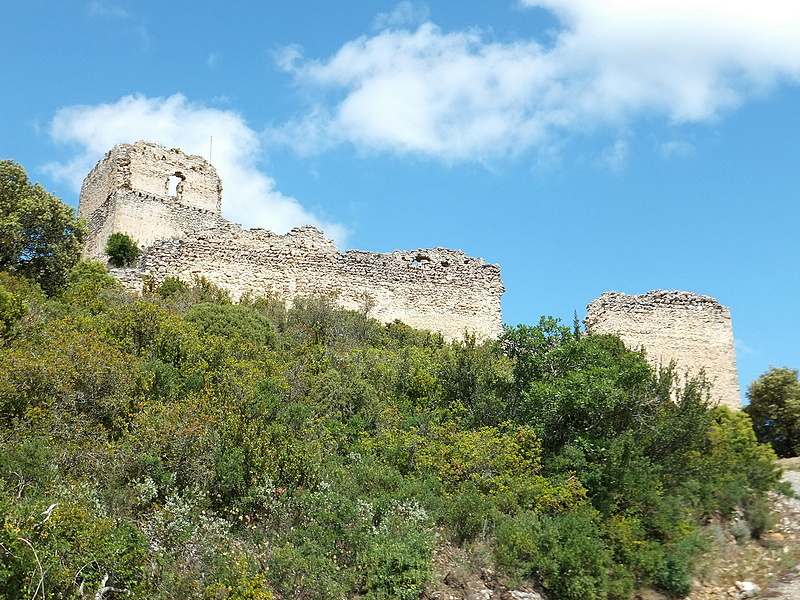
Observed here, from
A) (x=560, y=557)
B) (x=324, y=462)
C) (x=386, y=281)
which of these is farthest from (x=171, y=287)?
(x=560, y=557)

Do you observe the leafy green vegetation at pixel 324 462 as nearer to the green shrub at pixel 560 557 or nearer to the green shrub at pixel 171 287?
the green shrub at pixel 560 557

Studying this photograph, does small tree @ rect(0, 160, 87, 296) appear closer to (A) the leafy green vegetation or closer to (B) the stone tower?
(A) the leafy green vegetation

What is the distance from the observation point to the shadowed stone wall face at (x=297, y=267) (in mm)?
20453

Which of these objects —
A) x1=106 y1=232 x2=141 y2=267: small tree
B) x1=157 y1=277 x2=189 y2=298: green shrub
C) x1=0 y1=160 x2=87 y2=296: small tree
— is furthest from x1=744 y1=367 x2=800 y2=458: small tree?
x1=0 y1=160 x2=87 y2=296: small tree

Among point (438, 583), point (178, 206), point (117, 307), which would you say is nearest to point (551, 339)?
point (438, 583)

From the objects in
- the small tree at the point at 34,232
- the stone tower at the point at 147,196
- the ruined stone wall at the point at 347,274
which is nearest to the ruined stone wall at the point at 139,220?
the stone tower at the point at 147,196

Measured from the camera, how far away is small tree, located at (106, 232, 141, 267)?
69.0 ft

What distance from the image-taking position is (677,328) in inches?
899

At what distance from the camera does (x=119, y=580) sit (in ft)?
26.4

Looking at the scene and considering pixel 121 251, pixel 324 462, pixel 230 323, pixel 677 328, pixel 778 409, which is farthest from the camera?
pixel 677 328

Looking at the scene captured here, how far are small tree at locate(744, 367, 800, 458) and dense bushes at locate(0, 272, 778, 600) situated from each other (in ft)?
16.2

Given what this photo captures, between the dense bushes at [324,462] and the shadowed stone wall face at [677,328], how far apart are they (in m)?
7.01

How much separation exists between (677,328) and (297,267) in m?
10.4

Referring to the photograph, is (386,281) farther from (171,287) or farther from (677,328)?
(677,328)
